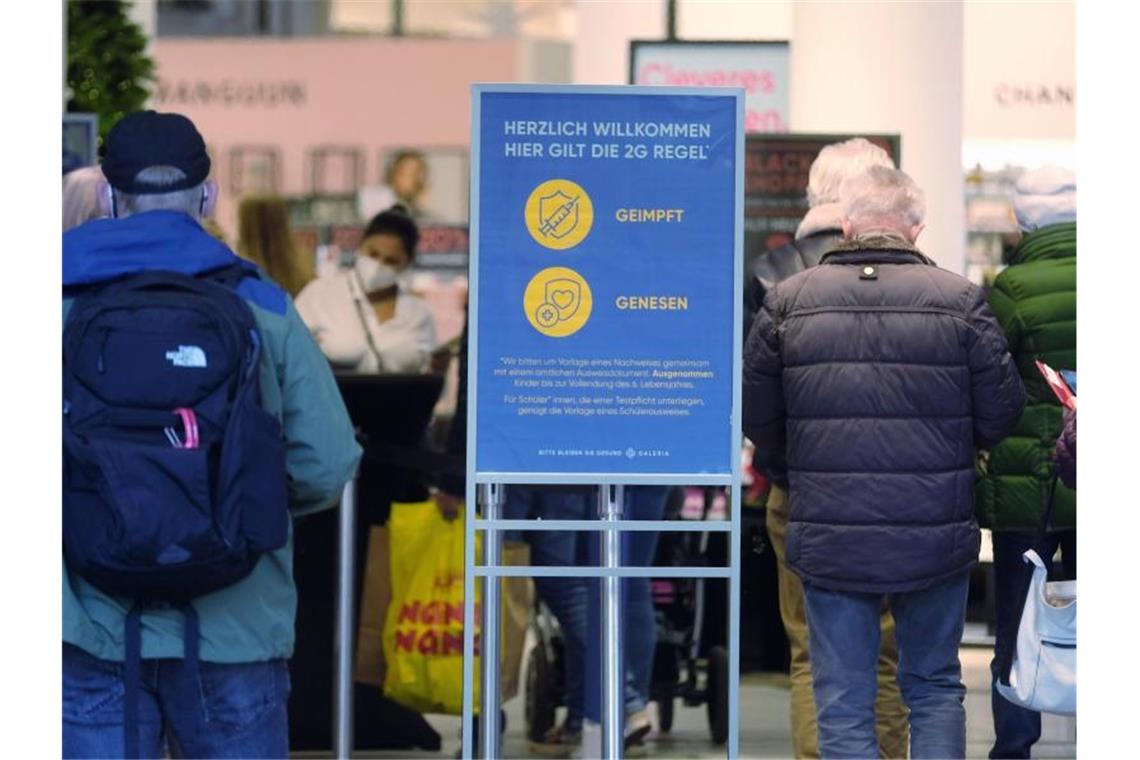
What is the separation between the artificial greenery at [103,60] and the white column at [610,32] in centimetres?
194

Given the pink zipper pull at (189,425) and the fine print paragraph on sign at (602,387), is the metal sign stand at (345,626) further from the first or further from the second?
the pink zipper pull at (189,425)

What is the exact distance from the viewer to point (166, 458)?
164 inches

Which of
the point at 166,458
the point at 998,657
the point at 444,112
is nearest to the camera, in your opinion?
the point at 166,458

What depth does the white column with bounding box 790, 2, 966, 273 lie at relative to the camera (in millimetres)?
7855

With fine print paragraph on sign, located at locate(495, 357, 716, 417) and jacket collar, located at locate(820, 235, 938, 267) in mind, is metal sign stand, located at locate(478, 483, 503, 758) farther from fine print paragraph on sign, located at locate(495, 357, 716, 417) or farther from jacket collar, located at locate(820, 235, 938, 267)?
jacket collar, located at locate(820, 235, 938, 267)

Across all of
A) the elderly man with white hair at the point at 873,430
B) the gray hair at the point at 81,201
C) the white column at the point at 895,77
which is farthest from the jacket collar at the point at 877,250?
the white column at the point at 895,77

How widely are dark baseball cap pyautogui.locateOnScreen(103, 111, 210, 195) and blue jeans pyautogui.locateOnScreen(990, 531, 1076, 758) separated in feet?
7.48

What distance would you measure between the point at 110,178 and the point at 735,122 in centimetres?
131

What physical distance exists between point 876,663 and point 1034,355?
0.91 meters

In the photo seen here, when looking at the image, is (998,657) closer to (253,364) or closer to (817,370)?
(817,370)

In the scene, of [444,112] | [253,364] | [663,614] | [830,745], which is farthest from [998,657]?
[444,112]

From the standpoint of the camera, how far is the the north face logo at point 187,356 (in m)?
4.21

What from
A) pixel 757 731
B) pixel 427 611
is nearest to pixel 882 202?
pixel 427 611

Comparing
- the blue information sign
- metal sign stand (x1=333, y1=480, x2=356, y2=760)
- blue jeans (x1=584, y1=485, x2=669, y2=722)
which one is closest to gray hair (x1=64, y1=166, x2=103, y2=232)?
metal sign stand (x1=333, y1=480, x2=356, y2=760)
